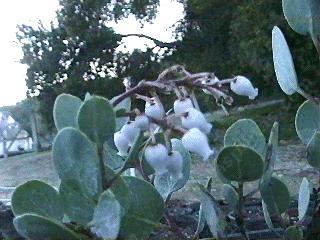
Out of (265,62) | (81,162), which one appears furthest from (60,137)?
(265,62)

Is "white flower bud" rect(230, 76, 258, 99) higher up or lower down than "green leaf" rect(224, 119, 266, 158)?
higher up

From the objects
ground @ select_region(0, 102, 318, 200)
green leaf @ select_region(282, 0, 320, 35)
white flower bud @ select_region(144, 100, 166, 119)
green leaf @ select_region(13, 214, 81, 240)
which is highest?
green leaf @ select_region(282, 0, 320, 35)

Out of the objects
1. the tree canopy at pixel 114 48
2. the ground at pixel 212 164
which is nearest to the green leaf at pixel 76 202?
the ground at pixel 212 164

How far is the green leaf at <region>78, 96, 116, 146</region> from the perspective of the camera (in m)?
0.42

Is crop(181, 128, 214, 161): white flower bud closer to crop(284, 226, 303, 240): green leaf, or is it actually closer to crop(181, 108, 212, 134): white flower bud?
crop(181, 108, 212, 134): white flower bud

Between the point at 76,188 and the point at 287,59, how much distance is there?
201 millimetres

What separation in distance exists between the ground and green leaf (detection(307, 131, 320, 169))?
9.89ft

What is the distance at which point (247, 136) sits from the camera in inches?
21.5

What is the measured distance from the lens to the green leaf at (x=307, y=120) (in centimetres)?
59

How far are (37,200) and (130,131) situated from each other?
0.26ft

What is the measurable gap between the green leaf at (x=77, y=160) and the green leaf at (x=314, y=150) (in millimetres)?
176

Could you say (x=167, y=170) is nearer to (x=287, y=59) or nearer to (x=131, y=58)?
(x=287, y=59)

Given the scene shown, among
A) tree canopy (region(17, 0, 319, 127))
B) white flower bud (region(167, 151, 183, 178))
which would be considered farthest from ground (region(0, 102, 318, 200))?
white flower bud (region(167, 151, 183, 178))

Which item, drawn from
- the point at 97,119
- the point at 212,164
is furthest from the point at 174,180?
the point at 212,164
